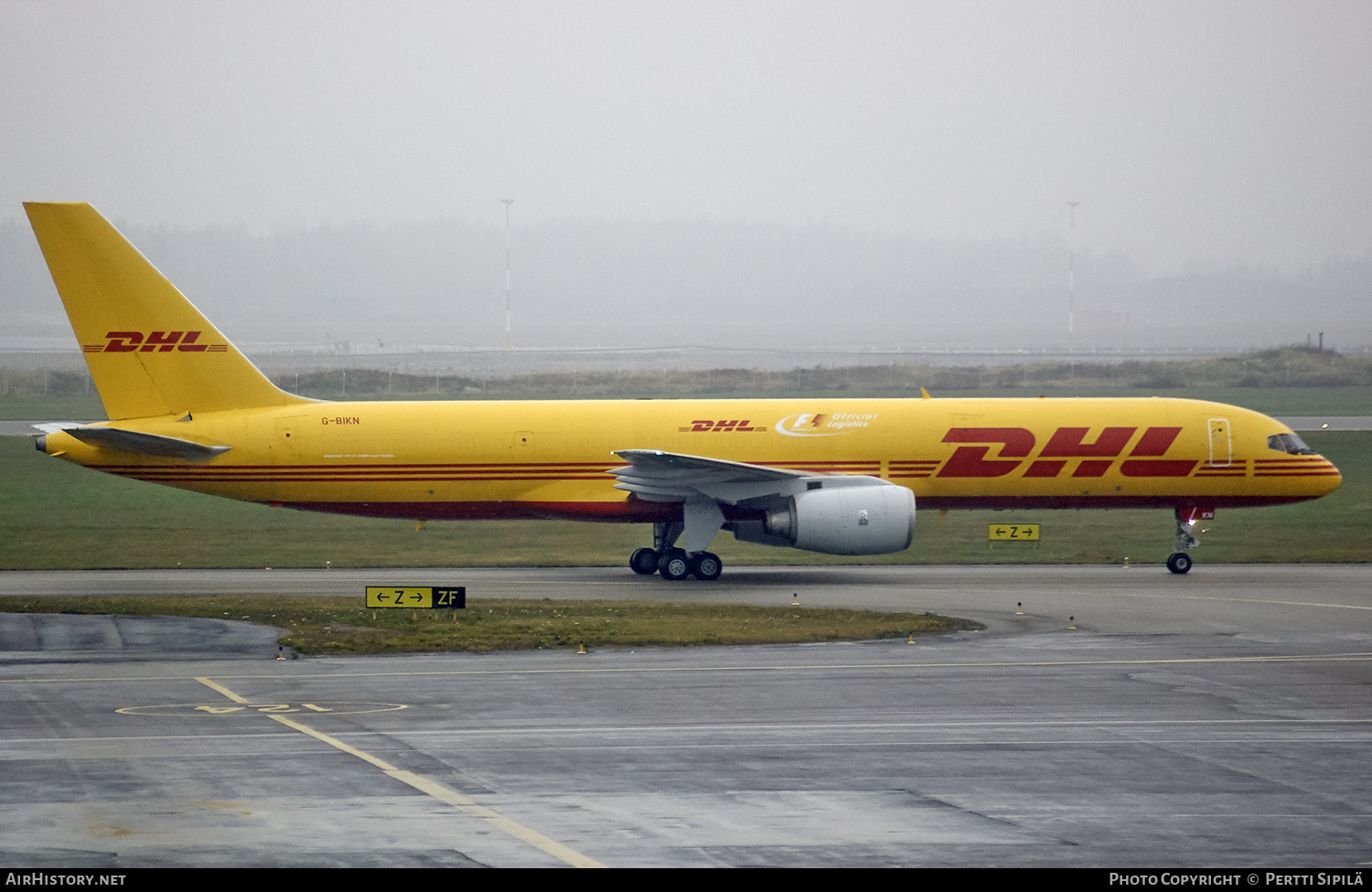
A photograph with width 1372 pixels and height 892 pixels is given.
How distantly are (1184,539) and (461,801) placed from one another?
26987 millimetres

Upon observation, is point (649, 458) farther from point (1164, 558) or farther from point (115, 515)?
point (115, 515)

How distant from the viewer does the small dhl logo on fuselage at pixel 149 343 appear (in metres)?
35.4

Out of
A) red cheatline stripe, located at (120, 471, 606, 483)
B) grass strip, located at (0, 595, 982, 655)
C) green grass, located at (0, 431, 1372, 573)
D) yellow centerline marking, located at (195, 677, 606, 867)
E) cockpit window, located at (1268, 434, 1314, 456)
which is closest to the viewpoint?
yellow centerline marking, located at (195, 677, 606, 867)

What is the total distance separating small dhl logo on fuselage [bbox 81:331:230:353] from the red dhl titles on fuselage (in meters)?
1.81

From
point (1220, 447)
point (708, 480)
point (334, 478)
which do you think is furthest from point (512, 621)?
point (1220, 447)

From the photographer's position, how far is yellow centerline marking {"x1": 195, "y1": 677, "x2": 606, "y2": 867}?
41.0 ft

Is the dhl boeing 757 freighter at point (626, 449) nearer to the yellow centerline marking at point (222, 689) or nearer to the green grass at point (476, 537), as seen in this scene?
the green grass at point (476, 537)

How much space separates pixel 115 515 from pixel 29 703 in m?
28.5

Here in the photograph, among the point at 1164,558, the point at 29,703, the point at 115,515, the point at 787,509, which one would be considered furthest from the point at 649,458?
the point at 115,515

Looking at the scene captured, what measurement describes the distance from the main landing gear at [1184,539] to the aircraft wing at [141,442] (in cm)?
2368

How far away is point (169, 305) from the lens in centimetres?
3581

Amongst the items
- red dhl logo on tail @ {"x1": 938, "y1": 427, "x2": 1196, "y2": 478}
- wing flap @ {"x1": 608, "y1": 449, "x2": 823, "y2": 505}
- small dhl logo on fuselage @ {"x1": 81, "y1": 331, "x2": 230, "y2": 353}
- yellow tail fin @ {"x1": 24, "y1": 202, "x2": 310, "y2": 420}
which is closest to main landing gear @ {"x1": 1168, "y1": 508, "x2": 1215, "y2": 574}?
red dhl logo on tail @ {"x1": 938, "y1": 427, "x2": 1196, "y2": 478}

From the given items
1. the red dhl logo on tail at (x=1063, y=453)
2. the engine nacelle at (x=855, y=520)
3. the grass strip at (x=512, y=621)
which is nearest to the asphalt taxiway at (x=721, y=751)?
the grass strip at (x=512, y=621)

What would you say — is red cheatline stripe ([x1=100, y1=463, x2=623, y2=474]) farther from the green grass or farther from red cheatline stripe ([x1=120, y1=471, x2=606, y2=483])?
the green grass
